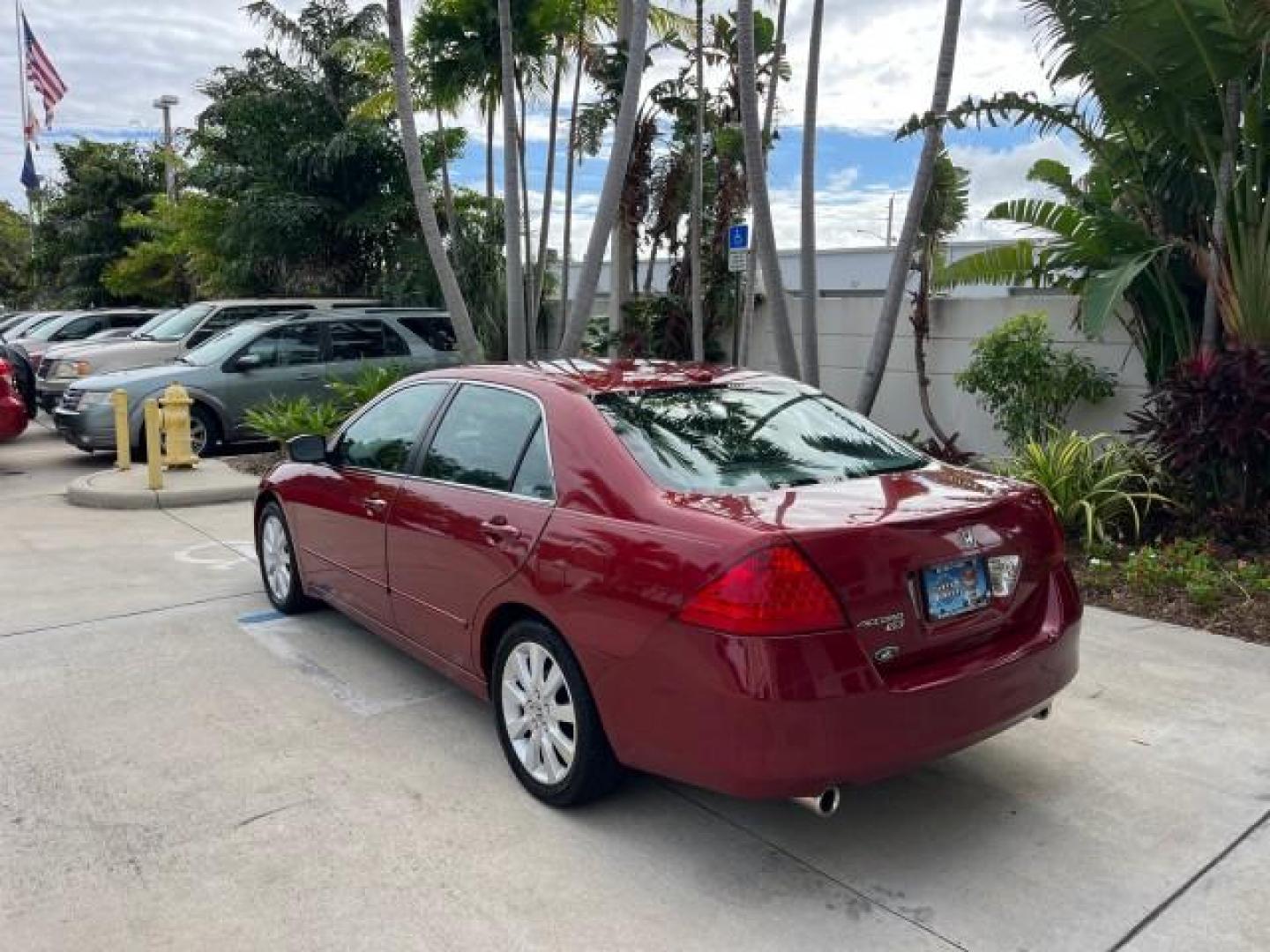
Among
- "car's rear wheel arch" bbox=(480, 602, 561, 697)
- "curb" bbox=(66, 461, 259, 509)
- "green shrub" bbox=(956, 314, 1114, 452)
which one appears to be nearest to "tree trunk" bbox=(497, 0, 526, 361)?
"curb" bbox=(66, 461, 259, 509)

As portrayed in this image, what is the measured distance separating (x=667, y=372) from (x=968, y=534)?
5.05ft

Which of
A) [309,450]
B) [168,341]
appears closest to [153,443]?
[309,450]

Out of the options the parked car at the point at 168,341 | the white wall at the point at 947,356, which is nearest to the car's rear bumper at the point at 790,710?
the white wall at the point at 947,356

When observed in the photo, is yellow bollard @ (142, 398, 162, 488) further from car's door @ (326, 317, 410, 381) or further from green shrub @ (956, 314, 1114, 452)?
green shrub @ (956, 314, 1114, 452)

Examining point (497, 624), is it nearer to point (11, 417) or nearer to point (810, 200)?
point (810, 200)

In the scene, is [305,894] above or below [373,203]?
below

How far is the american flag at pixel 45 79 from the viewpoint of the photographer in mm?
25656

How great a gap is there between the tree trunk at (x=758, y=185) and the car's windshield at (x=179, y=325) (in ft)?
30.3

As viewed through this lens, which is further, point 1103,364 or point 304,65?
point 304,65

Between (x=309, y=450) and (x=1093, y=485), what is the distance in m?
5.06

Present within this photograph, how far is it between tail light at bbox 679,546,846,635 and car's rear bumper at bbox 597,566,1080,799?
0.11 ft

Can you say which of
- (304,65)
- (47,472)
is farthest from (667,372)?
(304,65)

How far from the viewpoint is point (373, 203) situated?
1809 centimetres

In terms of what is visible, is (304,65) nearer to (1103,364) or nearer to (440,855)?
(1103,364)
